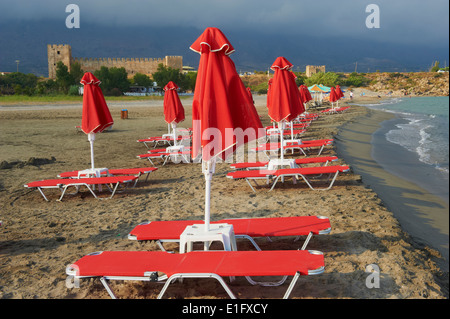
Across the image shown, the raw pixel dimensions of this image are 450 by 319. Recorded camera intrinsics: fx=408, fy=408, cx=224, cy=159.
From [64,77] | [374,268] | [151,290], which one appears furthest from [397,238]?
[64,77]

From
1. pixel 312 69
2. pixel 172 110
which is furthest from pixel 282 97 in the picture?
pixel 312 69

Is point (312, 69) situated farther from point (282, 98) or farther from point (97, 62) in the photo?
point (282, 98)

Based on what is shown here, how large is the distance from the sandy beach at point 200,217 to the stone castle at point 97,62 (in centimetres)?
6408

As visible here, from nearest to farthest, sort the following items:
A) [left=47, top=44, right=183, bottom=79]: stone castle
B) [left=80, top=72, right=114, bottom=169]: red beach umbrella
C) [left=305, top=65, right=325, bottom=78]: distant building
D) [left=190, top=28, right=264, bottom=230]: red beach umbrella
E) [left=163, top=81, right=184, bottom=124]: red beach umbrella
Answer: [left=190, top=28, right=264, bottom=230]: red beach umbrella → [left=80, top=72, right=114, bottom=169]: red beach umbrella → [left=163, top=81, right=184, bottom=124]: red beach umbrella → [left=47, top=44, right=183, bottom=79]: stone castle → [left=305, top=65, right=325, bottom=78]: distant building

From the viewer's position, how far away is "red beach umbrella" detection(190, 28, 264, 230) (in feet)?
10.8

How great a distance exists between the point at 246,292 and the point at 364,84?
303 feet

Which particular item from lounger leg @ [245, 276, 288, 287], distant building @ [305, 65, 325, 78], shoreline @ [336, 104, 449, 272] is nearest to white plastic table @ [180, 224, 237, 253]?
lounger leg @ [245, 276, 288, 287]

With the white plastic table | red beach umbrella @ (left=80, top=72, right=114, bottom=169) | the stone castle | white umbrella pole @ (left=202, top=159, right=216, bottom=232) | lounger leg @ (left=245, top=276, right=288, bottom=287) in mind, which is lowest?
lounger leg @ (left=245, top=276, right=288, bottom=287)

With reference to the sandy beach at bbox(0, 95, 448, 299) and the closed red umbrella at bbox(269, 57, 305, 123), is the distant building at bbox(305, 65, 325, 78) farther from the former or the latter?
the closed red umbrella at bbox(269, 57, 305, 123)

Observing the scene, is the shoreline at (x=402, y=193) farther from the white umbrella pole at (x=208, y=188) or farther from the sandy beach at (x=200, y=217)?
the white umbrella pole at (x=208, y=188)

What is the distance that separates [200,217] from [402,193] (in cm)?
362

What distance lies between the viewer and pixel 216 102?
10.9 feet

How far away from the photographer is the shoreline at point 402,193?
4667 mm

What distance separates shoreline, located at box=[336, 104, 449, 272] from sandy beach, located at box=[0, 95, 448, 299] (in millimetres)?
49
